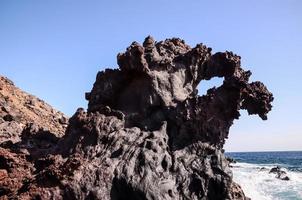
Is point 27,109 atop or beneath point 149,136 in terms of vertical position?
atop

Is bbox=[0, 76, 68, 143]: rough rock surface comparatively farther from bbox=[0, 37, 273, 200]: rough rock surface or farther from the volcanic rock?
the volcanic rock

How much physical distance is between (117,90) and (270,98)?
574 cm

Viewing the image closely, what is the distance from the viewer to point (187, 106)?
1338 centimetres

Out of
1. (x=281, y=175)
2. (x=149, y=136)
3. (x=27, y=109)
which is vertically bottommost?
(x=281, y=175)

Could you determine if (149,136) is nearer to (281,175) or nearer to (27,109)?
(27,109)

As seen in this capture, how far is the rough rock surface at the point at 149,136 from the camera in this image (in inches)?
418

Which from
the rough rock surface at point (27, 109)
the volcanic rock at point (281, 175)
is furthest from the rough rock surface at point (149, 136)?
the volcanic rock at point (281, 175)

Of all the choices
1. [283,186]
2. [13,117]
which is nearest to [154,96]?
[13,117]

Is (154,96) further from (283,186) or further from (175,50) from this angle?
(283,186)

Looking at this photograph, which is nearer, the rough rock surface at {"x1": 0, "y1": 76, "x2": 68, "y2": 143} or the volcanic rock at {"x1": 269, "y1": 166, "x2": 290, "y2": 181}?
the rough rock surface at {"x1": 0, "y1": 76, "x2": 68, "y2": 143}

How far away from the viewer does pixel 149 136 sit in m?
12.6

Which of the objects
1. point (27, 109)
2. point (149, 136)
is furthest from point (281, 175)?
point (149, 136)

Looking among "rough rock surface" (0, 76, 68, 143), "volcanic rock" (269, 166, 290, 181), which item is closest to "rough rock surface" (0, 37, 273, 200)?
"rough rock surface" (0, 76, 68, 143)

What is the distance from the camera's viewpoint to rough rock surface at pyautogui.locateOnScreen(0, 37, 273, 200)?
1062 centimetres
